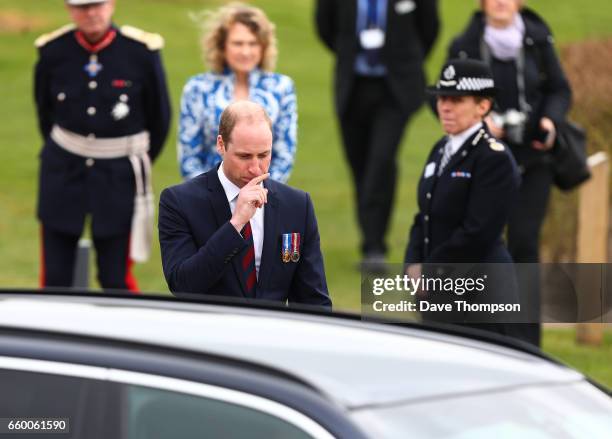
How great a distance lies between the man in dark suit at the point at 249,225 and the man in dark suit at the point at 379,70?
21.9ft

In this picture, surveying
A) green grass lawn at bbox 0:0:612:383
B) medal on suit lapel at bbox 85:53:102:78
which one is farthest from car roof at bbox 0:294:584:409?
green grass lawn at bbox 0:0:612:383

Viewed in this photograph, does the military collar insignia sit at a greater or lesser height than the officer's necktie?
greater

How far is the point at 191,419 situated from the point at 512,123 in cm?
607

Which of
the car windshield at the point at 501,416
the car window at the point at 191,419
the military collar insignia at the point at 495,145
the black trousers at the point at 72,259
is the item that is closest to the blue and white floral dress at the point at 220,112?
the black trousers at the point at 72,259

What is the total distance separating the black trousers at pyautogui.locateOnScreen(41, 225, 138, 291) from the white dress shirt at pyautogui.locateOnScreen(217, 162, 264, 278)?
385cm

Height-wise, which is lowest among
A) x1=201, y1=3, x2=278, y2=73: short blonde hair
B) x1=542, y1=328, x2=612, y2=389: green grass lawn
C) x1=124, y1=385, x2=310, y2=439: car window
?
x1=542, y1=328, x2=612, y2=389: green grass lawn

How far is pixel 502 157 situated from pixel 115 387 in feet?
13.7

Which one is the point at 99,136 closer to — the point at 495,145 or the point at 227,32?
the point at 227,32

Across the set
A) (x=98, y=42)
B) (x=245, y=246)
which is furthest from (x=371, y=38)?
(x=245, y=246)

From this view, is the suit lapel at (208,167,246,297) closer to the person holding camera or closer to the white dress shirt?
the white dress shirt

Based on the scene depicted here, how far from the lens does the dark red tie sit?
Result: 5.91 meters

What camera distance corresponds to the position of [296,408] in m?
3.60

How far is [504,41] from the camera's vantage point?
375 inches

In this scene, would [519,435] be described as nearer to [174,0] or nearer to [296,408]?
[296,408]
